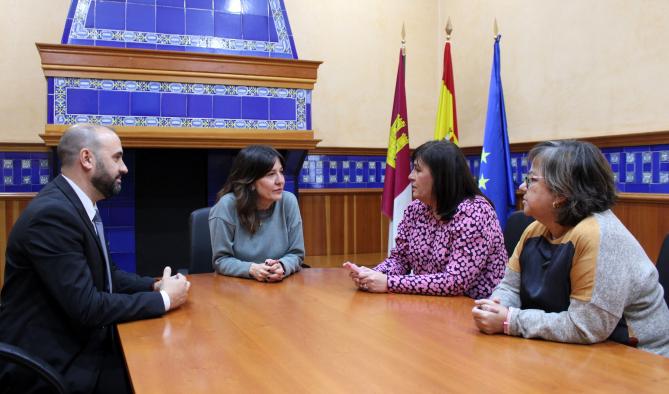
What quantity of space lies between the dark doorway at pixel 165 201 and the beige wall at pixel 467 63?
3.12 feet

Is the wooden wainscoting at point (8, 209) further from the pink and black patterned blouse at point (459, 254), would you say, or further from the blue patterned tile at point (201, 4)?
the pink and black patterned blouse at point (459, 254)

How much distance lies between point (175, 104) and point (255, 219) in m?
1.57

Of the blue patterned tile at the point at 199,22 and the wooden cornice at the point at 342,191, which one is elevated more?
the blue patterned tile at the point at 199,22

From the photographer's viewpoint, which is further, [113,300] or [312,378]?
[113,300]

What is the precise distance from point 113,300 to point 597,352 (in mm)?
1342

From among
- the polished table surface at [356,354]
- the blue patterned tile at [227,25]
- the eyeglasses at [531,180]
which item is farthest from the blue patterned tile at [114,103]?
the eyeglasses at [531,180]

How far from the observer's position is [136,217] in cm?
412

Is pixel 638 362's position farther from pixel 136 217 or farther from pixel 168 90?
pixel 136 217

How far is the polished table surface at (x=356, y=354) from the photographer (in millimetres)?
1169

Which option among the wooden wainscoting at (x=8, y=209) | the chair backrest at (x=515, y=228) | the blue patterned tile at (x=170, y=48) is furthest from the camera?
the wooden wainscoting at (x=8, y=209)

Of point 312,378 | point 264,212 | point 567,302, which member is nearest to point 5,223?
point 264,212

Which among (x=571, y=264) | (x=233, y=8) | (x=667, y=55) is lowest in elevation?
(x=571, y=264)

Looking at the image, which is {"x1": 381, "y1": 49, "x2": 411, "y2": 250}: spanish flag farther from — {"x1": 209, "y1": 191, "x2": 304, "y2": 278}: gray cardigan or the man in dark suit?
the man in dark suit

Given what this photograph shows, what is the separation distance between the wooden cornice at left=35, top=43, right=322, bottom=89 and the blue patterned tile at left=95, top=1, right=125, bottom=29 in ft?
0.89
